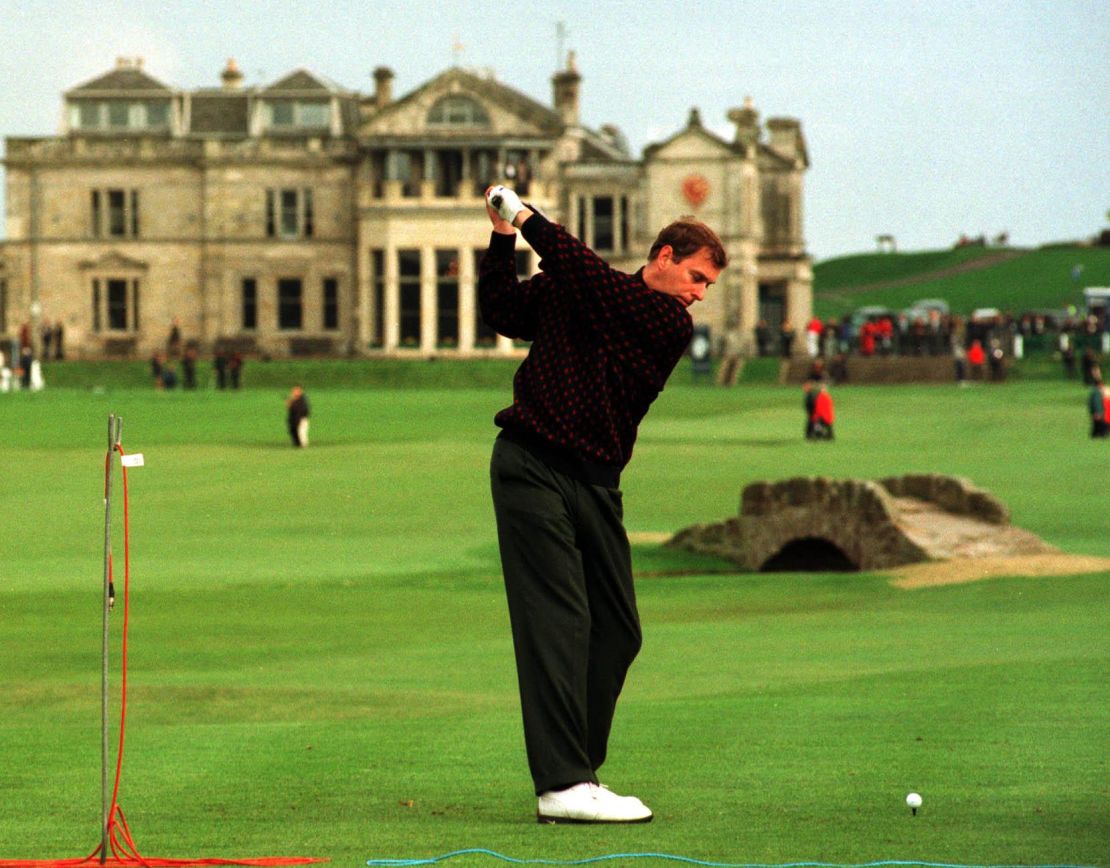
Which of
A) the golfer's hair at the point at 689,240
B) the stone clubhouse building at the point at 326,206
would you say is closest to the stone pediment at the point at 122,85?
the stone clubhouse building at the point at 326,206

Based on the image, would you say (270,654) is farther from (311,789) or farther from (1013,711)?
(311,789)

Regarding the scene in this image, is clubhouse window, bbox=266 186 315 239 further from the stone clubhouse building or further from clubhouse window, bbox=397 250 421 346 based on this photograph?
clubhouse window, bbox=397 250 421 346

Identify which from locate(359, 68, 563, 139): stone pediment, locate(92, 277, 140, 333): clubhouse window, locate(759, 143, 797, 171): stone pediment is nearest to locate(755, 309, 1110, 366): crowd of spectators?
locate(759, 143, 797, 171): stone pediment

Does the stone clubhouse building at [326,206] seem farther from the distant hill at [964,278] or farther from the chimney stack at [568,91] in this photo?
the distant hill at [964,278]

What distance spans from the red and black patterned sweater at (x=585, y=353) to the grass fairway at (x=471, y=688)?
58.5 inches

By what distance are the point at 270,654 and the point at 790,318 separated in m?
82.5

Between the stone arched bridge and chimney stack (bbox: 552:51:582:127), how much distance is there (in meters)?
72.3

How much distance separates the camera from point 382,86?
102 meters

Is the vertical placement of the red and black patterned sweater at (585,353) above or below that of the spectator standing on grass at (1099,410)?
above

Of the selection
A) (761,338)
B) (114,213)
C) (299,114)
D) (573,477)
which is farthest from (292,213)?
(573,477)

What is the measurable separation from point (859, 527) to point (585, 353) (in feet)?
58.7

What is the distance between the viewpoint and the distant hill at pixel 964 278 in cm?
14138

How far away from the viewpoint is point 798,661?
54.4ft

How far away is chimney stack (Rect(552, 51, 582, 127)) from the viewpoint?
326ft
